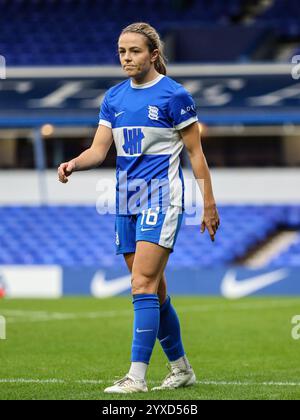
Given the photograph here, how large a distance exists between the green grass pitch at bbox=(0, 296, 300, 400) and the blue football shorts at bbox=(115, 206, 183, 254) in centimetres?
90

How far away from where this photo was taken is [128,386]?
20.0ft

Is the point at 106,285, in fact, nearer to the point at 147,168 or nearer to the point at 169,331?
the point at 169,331

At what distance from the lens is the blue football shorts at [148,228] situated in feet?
20.4

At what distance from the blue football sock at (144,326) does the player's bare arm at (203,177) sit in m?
0.56

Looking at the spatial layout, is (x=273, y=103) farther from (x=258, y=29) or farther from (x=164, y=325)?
(x=164, y=325)

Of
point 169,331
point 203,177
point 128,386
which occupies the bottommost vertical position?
point 128,386

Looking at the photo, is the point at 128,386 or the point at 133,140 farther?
the point at 133,140

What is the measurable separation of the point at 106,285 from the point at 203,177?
14.2 meters

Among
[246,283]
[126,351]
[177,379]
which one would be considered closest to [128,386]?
[177,379]

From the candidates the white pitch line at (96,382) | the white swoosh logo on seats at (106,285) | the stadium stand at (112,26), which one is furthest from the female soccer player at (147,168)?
the stadium stand at (112,26)

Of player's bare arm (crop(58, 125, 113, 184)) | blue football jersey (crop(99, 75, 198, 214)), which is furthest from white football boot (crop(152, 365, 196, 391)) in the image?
player's bare arm (crop(58, 125, 113, 184))

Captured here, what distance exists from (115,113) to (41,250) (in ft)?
57.3

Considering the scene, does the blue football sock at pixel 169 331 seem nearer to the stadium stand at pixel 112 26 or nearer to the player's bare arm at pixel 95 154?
the player's bare arm at pixel 95 154

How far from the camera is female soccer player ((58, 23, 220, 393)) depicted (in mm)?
6168
